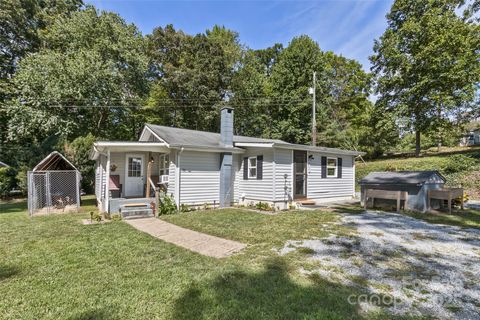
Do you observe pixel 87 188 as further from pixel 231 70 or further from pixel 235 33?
pixel 235 33

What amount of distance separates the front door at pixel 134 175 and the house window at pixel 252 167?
16.7ft

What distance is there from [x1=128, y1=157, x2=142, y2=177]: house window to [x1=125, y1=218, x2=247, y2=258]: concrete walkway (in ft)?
14.3

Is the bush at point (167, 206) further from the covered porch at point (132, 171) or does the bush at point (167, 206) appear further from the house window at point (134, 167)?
the house window at point (134, 167)

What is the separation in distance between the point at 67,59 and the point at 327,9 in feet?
56.1

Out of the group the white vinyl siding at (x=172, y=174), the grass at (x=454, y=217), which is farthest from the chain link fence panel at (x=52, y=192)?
the grass at (x=454, y=217)

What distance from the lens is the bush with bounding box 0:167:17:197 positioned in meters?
14.4

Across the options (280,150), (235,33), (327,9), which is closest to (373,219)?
(280,150)

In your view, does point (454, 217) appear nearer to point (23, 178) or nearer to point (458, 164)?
point (458, 164)

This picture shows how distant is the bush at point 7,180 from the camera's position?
14.4 m

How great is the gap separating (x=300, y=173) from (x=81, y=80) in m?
16.2

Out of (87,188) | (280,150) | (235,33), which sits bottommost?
(87,188)

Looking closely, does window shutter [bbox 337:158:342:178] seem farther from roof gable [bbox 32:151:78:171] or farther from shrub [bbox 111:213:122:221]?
roof gable [bbox 32:151:78:171]

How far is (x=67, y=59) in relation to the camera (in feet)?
55.0

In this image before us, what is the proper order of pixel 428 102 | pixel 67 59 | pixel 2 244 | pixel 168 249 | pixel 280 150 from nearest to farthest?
1. pixel 168 249
2. pixel 2 244
3. pixel 280 150
4. pixel 67 59
5. pixel 428 102
